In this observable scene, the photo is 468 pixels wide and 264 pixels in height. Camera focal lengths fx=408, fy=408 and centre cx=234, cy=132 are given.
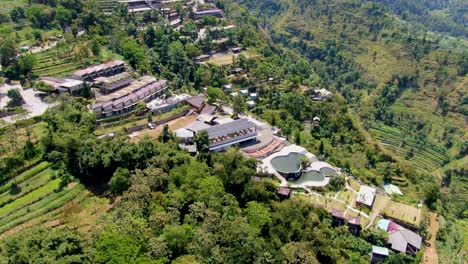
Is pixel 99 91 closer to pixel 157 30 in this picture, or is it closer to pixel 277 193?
pixel 157 30

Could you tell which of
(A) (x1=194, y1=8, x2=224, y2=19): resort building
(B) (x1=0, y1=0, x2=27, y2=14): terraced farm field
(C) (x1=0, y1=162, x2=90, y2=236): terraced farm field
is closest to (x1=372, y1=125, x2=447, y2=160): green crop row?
(A) (x1=194, y1=8, x2=224, y2=19): resort building

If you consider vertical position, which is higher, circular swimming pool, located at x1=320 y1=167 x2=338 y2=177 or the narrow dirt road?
circular swimming pool, located at x1=320 y1=167 x2=338 y2=177

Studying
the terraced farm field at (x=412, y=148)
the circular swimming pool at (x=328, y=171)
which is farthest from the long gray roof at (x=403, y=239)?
the terraced farm field at (x=412, y=148)

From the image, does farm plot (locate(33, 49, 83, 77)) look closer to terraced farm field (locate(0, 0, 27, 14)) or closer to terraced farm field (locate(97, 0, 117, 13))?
terraced farm field (locate(0, 0, 27, 14))

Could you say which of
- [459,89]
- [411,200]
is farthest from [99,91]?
[459,89]

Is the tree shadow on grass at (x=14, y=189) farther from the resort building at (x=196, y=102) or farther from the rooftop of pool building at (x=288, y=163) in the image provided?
→ the rooftop of pool building at (x=288, y=163)

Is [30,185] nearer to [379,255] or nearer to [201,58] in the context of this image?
[379,255]
